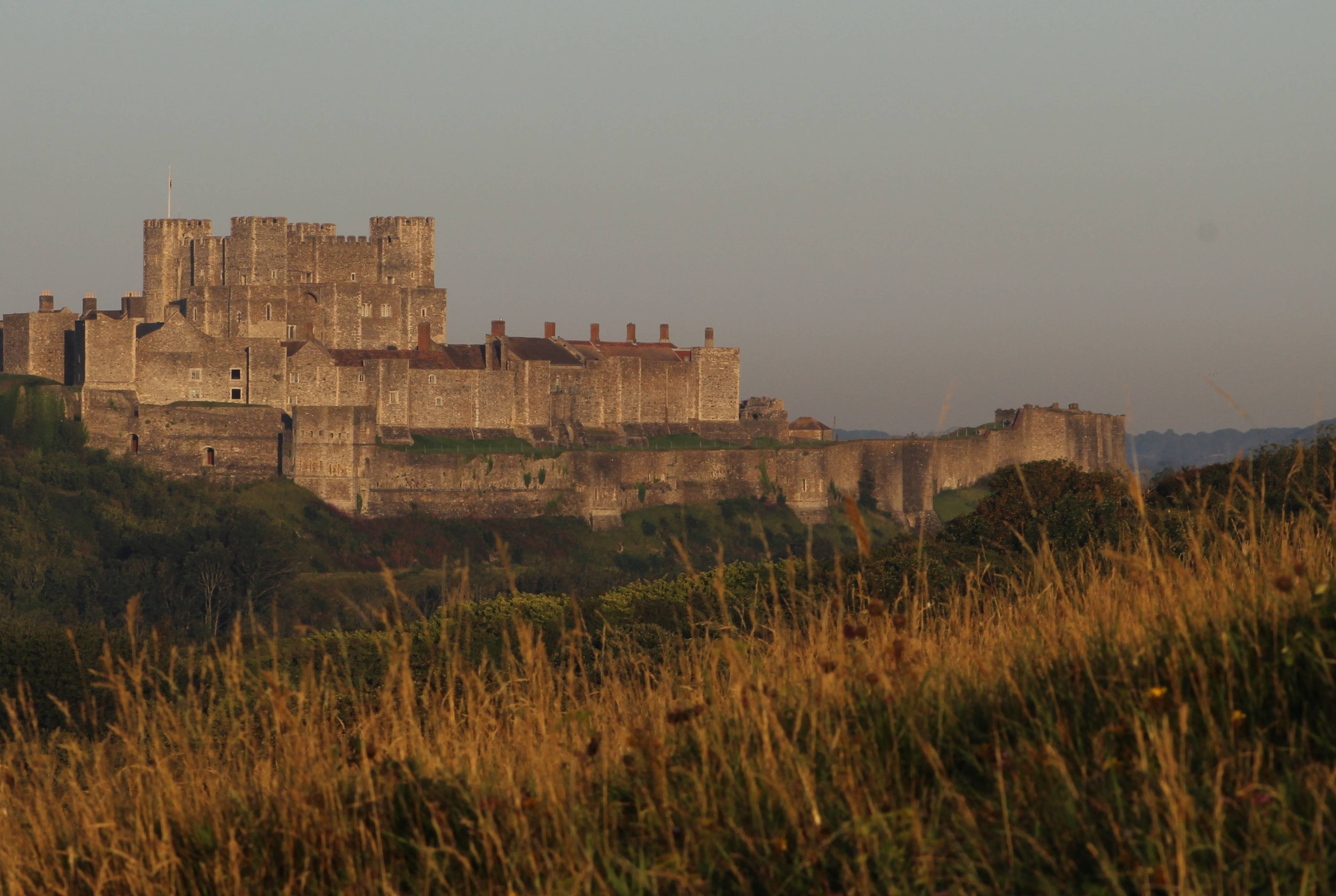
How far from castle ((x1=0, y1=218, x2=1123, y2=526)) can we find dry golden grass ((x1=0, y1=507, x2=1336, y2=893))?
47.1 metres

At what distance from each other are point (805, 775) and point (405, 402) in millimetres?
51541

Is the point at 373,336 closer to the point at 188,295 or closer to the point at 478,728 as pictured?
the point at 188,295

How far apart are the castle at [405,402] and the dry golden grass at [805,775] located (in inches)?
1853

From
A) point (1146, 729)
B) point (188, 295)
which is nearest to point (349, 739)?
point (1146, 729)

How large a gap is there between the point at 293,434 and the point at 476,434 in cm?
666

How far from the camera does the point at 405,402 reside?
5400cm

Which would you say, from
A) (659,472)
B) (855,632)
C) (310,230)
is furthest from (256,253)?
(855,632)

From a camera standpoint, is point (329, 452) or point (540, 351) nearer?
point (329, 452)

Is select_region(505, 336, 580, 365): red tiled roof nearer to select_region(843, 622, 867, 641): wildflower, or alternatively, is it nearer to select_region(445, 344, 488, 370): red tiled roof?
select_region(445, 344, 488, 370): red tiled roof

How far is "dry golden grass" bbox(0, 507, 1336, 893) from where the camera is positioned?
3055mm

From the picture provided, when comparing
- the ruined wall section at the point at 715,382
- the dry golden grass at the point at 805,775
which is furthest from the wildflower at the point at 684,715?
the ruined wall section at the point at 715,382

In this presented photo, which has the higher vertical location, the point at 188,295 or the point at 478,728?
the point at 188,295

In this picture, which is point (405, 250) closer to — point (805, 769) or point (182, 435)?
point (182, 435)

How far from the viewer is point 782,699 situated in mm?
4016
